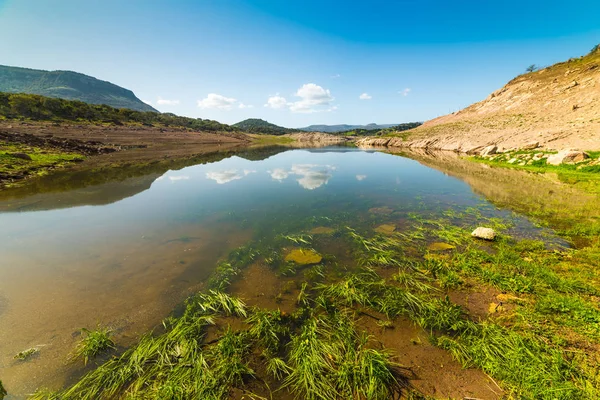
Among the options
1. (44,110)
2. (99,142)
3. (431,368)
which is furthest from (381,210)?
(44,110)

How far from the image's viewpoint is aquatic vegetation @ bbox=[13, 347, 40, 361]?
Answer: 6.18m

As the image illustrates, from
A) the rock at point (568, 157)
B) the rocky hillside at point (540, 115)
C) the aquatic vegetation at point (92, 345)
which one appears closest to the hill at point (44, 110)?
the aquatic vegetation at point (92, 345)

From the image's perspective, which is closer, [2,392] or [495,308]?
[2,392]

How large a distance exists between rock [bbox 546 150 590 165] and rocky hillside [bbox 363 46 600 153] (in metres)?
4.60

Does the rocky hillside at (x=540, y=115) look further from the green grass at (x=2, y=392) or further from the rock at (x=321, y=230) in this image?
the green grass at (x=2, y=392)

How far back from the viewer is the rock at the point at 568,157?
3009cm

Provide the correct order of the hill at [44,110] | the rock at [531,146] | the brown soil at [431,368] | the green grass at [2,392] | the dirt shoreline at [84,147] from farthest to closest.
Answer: the hill at [44,110]
the rock at [531,146]
the dirt shoreline at [84,147]
the brown soil at [431,368]
the green grass at [2,392]

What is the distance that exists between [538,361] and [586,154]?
42517 millimetres

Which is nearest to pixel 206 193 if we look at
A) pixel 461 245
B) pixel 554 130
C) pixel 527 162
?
pixel 461 245

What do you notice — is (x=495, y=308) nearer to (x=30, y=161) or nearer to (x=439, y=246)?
(x=439, y=246)

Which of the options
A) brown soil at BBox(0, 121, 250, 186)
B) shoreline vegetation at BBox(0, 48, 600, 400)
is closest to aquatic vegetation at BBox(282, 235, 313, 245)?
shoreline vegetation at BBox(0, 48, 600, 400)

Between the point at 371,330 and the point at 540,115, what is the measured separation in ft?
281

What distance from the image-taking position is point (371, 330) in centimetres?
721

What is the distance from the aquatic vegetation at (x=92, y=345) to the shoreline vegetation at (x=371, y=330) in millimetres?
875
